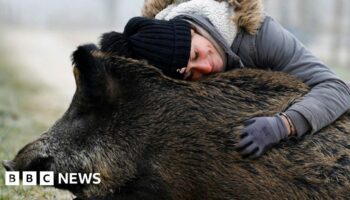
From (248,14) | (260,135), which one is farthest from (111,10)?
(260,135)

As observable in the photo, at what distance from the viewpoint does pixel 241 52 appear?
13.8 ft

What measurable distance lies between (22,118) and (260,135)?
27.5 ft

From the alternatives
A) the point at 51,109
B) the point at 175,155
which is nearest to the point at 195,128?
the point at 175,155

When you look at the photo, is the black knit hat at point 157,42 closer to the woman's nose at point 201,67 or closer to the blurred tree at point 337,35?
the woman's nose at point 201,67

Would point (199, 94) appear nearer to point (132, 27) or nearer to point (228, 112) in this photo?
point (228, 112)

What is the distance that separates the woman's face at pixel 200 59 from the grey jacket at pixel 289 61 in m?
0.07

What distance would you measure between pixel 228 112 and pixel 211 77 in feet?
0.93

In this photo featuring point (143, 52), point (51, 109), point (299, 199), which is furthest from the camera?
point (51, 109)

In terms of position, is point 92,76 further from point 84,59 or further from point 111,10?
point 111,10

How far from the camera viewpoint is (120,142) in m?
3.88

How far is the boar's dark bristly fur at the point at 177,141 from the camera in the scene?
3.75 metres

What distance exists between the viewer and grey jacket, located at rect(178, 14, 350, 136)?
393cm

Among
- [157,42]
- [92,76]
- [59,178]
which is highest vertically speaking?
[157,42]

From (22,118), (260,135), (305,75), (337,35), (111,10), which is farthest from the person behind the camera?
(111,10)
